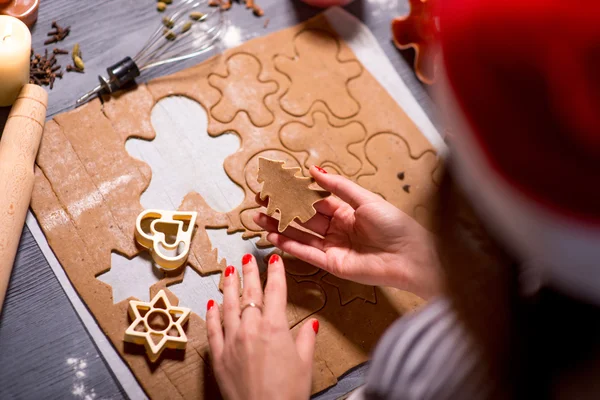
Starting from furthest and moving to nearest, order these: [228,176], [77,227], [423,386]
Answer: [228,176] < [77,227] < [423,386]

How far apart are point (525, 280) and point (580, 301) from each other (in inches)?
2.6

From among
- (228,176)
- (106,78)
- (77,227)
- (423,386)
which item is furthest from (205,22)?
(423,386)

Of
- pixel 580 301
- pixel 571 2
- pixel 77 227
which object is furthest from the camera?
pixel 77 227

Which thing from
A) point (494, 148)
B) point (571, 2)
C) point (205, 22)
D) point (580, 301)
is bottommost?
point (205, 22)

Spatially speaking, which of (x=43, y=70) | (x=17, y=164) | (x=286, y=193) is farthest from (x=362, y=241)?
(x=43, y=70)

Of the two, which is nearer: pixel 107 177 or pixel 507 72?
pixel 507 72

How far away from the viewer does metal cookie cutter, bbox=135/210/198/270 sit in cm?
99

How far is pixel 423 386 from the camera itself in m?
0.70

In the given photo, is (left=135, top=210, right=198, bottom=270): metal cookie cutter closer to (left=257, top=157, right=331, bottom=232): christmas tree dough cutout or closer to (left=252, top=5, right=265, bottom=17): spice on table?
(left=257, top=157, right=331, bottom=232): christmas tree dough cutout

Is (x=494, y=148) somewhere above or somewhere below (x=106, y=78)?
above

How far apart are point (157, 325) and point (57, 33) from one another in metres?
0.70

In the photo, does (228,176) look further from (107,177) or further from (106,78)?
(106,78)

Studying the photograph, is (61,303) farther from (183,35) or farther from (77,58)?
(183,35)

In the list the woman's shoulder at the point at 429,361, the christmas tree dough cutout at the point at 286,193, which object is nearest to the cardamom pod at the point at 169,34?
the christmas tree dough cutout at the point at 286,193
